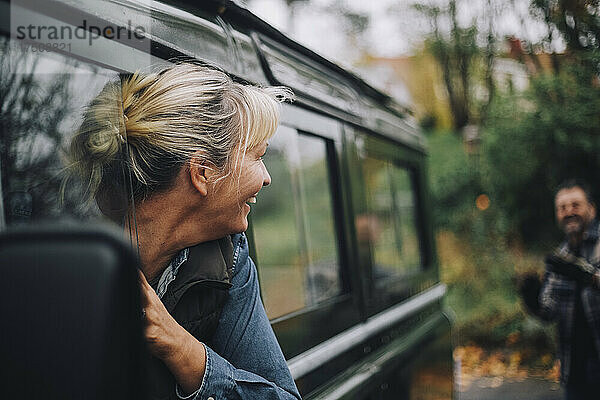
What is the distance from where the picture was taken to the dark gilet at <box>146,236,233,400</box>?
1.72m

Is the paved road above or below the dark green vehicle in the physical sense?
below

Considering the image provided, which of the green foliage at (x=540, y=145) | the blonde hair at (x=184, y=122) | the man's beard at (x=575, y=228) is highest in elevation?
the green foliage at (x=540, y=145)

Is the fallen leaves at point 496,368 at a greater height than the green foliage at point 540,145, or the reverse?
the green foliage at point 540,145

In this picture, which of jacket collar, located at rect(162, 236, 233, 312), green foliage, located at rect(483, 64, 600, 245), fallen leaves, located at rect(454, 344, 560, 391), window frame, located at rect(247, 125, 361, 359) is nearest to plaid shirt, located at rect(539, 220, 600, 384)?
window frame, located at rect(247, 125, 361, 359)

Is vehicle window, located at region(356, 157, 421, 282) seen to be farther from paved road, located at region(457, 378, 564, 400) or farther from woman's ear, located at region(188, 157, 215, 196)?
paved road, located at region(457, 378, 564, 400)

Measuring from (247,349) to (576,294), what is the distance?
3584mm

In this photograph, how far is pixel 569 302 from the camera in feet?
15.9

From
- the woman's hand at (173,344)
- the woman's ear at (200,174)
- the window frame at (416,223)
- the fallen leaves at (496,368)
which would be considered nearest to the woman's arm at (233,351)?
the woman's hand at (173,344)

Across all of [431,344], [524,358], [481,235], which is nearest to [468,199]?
[481,235]

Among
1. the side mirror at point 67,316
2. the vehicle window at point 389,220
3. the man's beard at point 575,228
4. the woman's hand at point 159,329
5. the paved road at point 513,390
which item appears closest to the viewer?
the side mirror at point 67,316

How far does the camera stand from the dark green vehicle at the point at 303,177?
46.5 inches

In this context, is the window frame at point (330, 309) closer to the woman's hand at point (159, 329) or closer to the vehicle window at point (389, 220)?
the vehicle window at point (389, 220)

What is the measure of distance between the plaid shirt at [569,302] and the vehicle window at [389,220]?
97cm

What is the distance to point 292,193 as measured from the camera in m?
3.10
